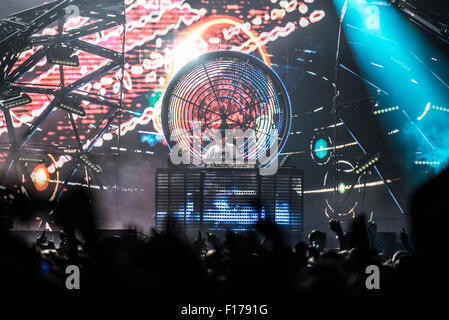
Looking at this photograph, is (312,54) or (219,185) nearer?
(219,185)

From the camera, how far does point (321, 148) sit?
12.9 metres

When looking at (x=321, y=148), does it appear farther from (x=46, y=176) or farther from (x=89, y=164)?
(x=46, y=176)

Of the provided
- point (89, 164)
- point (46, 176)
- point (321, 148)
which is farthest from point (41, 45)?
point (321, 148)

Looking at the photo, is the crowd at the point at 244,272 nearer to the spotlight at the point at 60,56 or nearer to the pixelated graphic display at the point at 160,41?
the spotlight at the point at 60,56

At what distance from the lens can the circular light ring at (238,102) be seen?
9.60 meters

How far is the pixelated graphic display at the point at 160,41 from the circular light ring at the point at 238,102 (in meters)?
3.27

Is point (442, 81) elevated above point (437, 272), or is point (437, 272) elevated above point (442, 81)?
point (442, 81)

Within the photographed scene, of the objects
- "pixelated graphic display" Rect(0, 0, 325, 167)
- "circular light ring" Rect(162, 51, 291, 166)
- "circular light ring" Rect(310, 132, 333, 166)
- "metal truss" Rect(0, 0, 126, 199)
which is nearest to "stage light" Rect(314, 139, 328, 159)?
"circular light ring" Rect(310, 132, 333, 166)

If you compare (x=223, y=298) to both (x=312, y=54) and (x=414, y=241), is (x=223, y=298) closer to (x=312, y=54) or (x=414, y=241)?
(x=414, y=241)

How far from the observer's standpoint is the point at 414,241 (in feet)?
9.05

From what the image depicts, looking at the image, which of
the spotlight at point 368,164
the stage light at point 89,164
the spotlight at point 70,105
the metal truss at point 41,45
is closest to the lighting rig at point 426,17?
the spotlight at point 368,164

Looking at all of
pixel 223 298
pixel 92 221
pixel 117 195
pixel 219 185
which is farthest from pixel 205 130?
pixel 223 298

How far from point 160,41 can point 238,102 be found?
15.3ft
